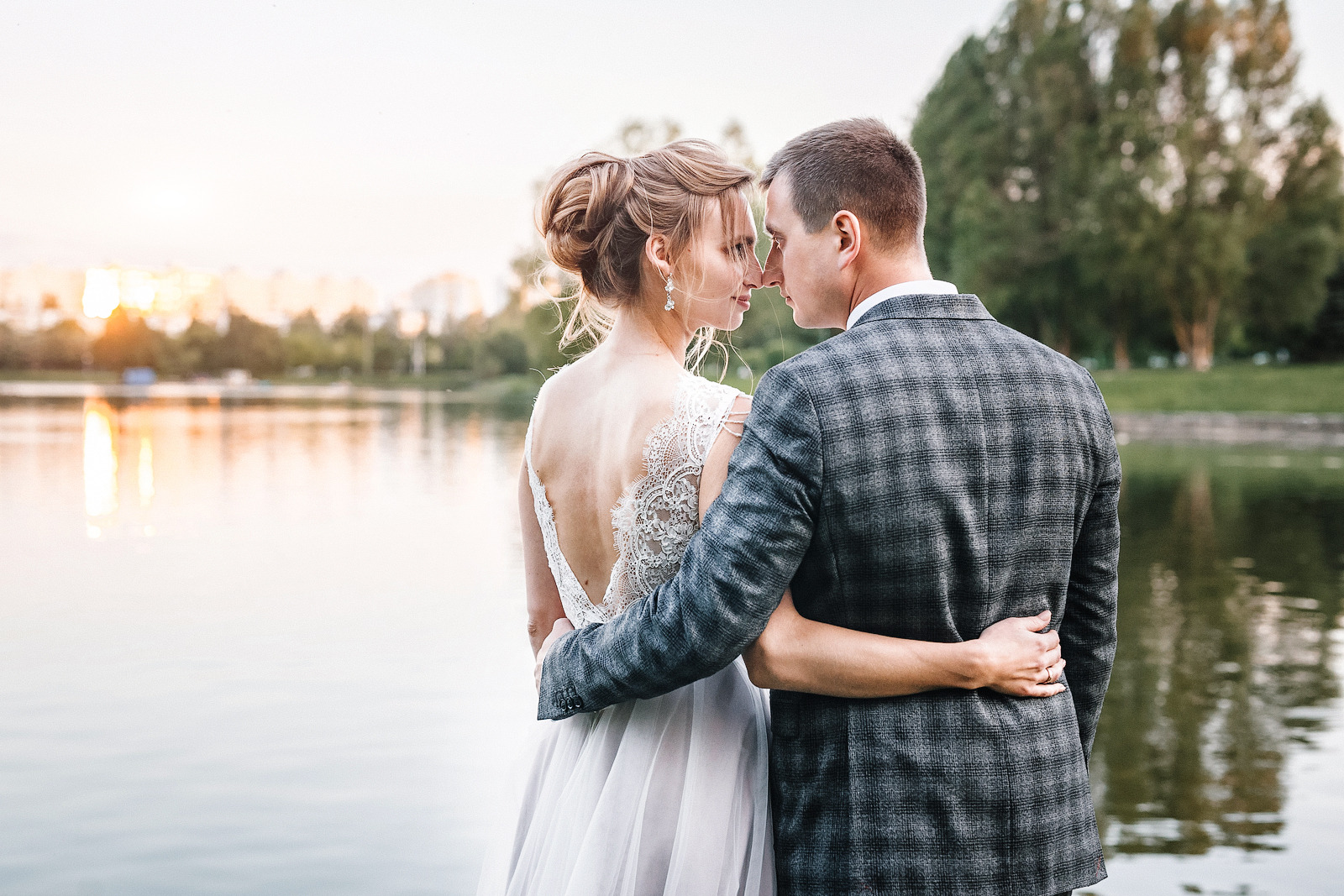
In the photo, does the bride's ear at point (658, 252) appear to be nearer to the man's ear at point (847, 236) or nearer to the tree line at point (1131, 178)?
the man's ear at point (847, 236)

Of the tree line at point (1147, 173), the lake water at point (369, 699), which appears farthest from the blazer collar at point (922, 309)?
the tree line at point (1147, 173)

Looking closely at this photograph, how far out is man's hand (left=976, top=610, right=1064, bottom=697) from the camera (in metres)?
1.55

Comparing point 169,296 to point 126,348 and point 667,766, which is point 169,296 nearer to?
point 126,348

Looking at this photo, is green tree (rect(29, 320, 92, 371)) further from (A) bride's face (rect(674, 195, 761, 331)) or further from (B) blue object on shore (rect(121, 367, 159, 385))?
(A) bride's face (rect(674, 195, 761, 331))

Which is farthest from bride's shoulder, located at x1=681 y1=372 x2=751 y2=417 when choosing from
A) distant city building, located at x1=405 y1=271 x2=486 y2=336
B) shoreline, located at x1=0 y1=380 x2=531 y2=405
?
distant city building, located at x1=405 y1=271 x2=486 y2=336

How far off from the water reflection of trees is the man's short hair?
3679 millimetres

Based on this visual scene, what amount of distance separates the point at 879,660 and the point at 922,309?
480mm

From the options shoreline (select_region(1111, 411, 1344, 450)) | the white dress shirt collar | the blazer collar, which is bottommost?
shoreline (select_region(1111, 411, 1344, 450))

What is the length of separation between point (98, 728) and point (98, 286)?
10722 centimetres

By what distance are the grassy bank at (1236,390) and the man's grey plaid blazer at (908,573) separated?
29.9 meters

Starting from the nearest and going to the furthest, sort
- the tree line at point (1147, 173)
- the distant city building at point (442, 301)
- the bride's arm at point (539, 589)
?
1. the bride's arm at point (539, 589)
2. the tree line at point (1147, 173)
3. the distant city building at point (442, 301)

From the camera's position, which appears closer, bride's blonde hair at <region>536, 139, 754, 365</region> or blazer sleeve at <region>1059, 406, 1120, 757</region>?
blazer sleeve at <region>1059, 406, 1120, 757</region>

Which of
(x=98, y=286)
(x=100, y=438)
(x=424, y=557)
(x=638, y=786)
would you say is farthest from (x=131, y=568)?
(x=98, y=286)

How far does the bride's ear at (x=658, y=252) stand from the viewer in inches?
74.5
